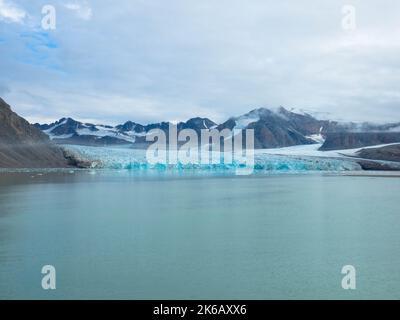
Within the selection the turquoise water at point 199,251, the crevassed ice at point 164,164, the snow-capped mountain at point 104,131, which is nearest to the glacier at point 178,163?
the crevassed ice at point 164,164

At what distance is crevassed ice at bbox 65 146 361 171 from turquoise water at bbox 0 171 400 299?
95.5 feet

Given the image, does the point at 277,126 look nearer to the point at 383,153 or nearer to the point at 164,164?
the point at 383,153

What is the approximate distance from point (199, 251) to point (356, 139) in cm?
8806

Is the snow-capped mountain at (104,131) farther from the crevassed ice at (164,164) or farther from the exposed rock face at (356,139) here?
the crevassed ice at (164,164)

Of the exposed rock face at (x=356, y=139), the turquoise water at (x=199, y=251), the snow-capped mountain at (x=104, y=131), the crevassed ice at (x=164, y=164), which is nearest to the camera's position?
the turquoise water at (x=199, y=251)

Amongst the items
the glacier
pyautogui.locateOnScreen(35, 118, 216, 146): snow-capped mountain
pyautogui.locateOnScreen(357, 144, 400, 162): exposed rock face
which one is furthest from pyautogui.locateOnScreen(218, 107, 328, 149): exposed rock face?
the glacier

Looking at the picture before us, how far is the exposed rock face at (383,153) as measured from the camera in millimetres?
56453

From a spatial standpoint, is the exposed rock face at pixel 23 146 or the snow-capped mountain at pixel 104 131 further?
the snow-capped mountain at pixel 104 131

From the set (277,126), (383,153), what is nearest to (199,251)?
(383,153)

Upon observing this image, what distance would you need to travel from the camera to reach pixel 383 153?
57469 millimetres

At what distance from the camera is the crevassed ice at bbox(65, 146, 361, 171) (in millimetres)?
44594

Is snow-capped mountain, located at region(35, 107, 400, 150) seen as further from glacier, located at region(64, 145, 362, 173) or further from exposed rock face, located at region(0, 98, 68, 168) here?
exposed rock face, located at region(0, 98, 68, 168)

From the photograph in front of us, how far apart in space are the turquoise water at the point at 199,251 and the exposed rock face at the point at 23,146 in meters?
49.9

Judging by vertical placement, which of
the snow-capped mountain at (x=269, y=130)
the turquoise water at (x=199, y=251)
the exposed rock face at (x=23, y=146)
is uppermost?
the snow-capped mountain at (x=269, y=130)
